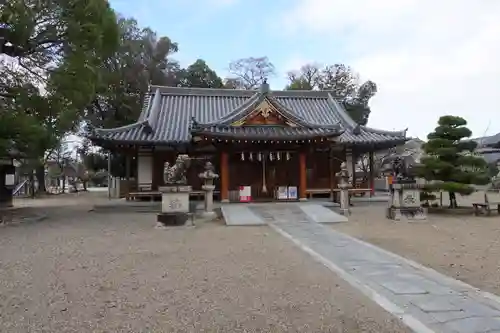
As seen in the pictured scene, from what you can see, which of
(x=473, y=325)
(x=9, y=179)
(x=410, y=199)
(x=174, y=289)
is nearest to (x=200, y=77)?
(x=9, y=179)

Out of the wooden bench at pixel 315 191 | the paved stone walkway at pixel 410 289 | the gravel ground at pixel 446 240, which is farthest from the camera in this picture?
the wooden bench at pixel 315 191

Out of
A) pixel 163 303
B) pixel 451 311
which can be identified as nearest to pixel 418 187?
pixel 451 311

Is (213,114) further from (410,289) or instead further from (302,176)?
(410,289)

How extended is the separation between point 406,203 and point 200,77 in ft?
109

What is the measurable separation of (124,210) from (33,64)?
6565mm

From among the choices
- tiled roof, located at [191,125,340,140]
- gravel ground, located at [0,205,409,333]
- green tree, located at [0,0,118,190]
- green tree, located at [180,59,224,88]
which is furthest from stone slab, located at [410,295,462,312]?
green tree, located at [180,59,224,88]

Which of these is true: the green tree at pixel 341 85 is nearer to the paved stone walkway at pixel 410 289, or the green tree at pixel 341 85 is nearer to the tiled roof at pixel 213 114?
the tiled roof at pixel 213 114

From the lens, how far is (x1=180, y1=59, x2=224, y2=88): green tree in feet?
140

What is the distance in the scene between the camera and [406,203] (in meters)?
13.4

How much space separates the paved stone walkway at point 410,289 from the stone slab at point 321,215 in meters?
3.22

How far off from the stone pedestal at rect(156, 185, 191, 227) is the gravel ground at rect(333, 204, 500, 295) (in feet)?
14.6

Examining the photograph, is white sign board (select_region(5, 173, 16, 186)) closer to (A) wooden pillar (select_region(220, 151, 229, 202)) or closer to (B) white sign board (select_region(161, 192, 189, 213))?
(A) wooden pillar (select_region(220, 151, 229, 202))

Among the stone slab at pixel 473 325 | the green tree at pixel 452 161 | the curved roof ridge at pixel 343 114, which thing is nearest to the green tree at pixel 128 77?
the curved roof ridge at pixel 343 114

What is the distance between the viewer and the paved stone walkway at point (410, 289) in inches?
170
